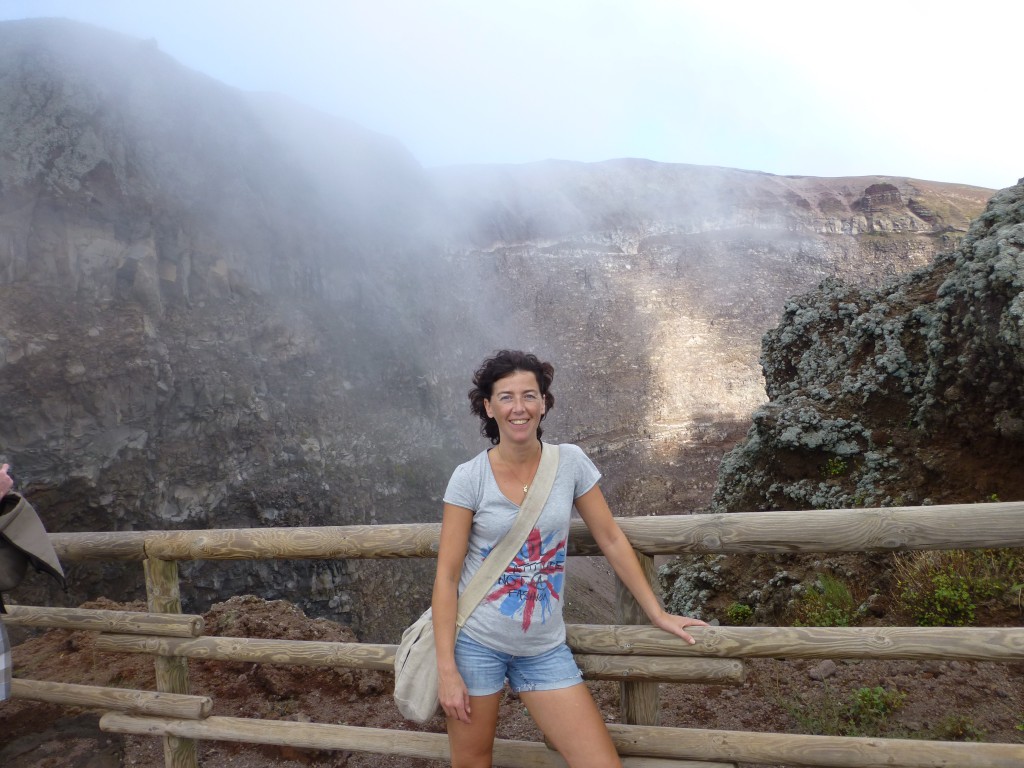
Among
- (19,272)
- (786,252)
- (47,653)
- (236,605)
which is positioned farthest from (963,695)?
(786,252)

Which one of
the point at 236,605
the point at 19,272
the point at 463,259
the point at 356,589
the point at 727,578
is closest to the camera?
the point at 727,578

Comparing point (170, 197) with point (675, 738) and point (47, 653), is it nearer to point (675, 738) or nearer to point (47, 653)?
point (47, 653)

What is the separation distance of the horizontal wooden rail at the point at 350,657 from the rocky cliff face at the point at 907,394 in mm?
3096

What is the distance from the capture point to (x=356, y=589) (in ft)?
80.9

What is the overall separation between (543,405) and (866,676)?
126 inches

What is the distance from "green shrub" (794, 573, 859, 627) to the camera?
4.53 m

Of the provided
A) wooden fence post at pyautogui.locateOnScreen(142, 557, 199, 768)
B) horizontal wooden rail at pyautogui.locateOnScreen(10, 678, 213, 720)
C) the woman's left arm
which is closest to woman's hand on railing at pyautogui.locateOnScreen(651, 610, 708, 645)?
the woman's left arm

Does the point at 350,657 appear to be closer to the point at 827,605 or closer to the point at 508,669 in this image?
the point at 508,669

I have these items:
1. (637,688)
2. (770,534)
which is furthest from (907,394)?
(637,688)

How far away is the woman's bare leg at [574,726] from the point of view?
227 cm

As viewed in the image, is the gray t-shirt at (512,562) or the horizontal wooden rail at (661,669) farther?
the horizontal wooden rail at (661,669)

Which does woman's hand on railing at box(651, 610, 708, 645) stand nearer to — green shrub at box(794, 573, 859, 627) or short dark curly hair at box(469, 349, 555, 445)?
short dark curly hair at box(469, 349, 555, 445)

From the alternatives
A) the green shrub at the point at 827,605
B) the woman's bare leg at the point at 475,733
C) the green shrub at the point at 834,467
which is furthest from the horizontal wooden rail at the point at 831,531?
the green shrub at the point at 834,467

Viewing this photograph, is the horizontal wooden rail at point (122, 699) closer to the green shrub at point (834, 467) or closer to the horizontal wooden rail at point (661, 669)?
the horizontal wooden rail at point (661, 669)
